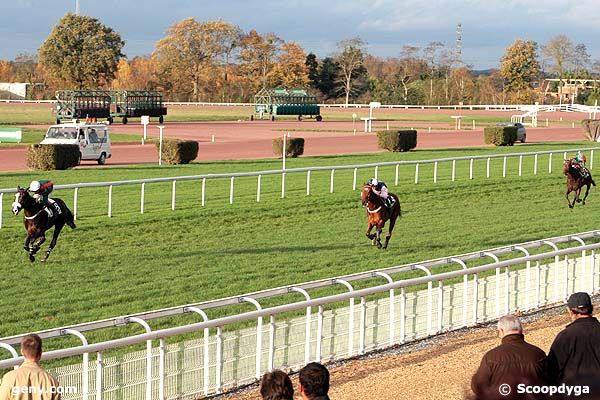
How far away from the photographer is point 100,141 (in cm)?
2873

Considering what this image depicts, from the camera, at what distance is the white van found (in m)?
28.2

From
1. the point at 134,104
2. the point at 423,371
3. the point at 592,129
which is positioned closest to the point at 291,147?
the point at 592,129

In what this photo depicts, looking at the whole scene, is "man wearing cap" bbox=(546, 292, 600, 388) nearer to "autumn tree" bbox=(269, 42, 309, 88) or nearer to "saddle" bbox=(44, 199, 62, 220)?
"saddle" bbox=(44, 199, 62, 220)

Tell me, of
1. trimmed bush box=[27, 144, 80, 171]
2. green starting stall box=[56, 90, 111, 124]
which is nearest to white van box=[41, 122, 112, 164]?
trimmed bush box=[27, 144, 80, 171]

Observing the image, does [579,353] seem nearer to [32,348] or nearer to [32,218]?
[32,348]

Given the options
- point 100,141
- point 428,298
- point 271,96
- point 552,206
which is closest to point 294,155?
point 100,141

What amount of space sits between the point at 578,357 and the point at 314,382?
1.86 meters

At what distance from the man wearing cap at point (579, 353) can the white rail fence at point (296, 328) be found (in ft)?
9.33

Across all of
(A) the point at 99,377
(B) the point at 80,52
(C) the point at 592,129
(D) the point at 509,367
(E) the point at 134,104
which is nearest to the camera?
(D) the point at 509,367

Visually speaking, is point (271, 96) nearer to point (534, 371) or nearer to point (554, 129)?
point (554, 129)

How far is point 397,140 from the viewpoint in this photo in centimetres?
3534

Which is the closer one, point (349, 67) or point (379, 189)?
point (379, 189)

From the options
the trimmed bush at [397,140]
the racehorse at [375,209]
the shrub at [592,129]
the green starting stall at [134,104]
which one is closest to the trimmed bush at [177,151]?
the trimmed bush at [397,140]

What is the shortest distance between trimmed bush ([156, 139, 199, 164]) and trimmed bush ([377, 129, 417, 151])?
332 inches
